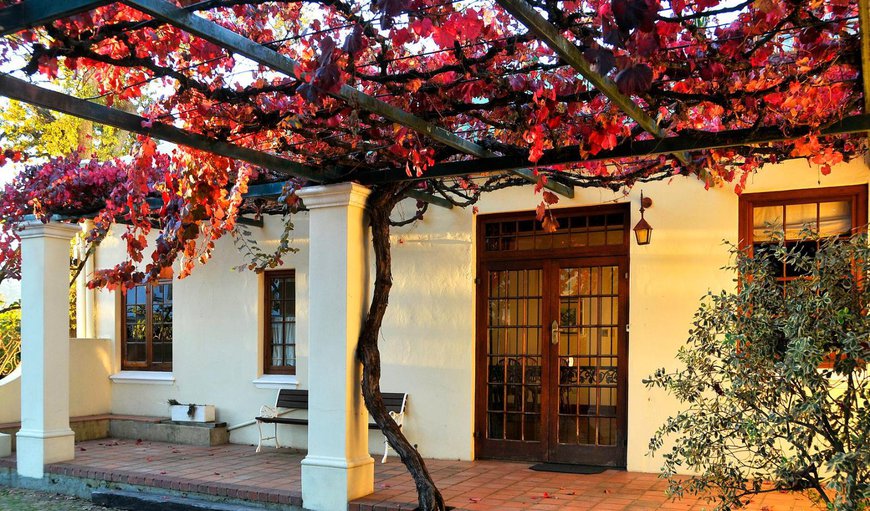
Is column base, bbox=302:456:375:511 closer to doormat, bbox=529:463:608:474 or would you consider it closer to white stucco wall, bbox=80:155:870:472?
doormat, bbox=529:463:608:474

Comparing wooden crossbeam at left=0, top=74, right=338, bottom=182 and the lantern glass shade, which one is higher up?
wooden crossbeam at left=0, top=74, right=338, bottom=182

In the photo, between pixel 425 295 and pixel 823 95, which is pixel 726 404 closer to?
pixel 823 95

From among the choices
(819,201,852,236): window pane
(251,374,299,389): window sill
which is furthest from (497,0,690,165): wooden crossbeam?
(251,374,299,389): window sill

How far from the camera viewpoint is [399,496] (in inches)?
265

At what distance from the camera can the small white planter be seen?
10.2 metres

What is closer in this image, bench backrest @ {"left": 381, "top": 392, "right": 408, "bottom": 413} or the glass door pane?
the glass door pane

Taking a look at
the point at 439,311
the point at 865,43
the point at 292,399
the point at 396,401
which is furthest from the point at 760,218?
the point at 292,399

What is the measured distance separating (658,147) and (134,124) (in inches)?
133

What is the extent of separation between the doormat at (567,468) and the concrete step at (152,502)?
2.78 m

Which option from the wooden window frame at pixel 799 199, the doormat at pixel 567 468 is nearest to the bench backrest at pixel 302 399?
the doormat at pixel 567 468

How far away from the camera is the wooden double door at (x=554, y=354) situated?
26.5 feet

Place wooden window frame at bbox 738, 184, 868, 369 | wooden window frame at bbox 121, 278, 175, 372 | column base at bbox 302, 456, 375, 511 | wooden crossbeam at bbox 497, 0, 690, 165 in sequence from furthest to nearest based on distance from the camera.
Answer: wooden window frame at bbox 121, 278, 175, 372
wooden window frame at bbox 738, 184, 868, 369
column base at bbox 302, 456, 375, 511
wooden crossbeam at bbox 497, 0, 690, 165

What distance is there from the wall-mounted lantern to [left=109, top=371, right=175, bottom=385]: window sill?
6.53 m

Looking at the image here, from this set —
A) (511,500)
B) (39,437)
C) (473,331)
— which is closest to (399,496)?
(511,500)
